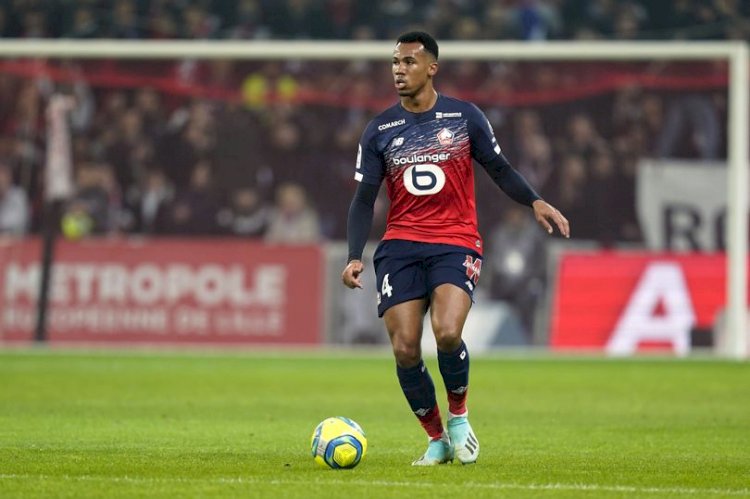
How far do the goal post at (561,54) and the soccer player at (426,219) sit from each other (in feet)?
43.0

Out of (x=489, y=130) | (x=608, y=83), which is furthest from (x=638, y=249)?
(x=489, y=130)

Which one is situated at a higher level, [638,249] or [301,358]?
[638,249]

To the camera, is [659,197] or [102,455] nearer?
[102,455]

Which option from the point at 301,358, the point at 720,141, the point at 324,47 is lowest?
the point at 301,358

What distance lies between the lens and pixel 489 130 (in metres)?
9.23

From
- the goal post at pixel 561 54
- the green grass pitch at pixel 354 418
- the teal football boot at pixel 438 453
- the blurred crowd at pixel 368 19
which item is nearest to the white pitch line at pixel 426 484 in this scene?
the green grass pitch at pixel 354 418

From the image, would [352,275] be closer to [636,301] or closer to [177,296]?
[636,301]

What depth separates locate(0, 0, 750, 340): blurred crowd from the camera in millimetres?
22328

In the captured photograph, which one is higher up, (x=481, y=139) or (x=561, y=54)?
(x=561, y=54)

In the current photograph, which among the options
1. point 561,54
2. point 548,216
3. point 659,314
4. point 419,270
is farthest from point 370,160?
point 561,54

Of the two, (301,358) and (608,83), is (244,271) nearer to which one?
(301,358)

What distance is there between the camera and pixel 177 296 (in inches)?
878

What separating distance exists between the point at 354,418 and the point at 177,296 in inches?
394

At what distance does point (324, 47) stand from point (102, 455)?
1413 centimetres
